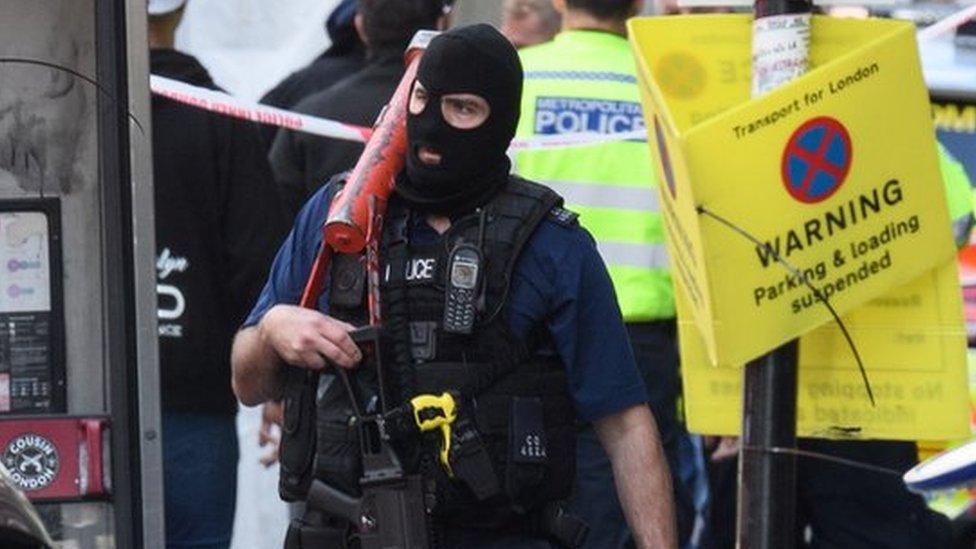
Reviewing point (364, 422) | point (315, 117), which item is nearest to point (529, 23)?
point (315, 117)

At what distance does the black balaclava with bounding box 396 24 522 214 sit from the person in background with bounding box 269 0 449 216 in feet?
8.81

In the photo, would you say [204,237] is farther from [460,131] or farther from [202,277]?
[460,131]

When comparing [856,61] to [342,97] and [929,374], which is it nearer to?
[929,374]

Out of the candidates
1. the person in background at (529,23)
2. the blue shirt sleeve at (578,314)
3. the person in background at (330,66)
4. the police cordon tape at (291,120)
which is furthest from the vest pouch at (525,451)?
the person in background at (330,66)

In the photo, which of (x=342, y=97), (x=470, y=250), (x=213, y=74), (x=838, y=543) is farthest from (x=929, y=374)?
(x=213, y=74)

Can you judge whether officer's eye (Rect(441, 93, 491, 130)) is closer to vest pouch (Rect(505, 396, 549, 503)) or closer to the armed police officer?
the armed police officer

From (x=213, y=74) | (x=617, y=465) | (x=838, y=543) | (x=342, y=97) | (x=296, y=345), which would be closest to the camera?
(x=296, y=345)

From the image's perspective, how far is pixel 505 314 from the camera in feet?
17.5

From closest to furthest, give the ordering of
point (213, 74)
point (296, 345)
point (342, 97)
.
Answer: point (296, 345) → point (342, 97) → point (213, 74)

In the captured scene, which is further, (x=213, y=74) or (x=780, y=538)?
(x=213, y=74)

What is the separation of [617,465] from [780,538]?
37 centimetres

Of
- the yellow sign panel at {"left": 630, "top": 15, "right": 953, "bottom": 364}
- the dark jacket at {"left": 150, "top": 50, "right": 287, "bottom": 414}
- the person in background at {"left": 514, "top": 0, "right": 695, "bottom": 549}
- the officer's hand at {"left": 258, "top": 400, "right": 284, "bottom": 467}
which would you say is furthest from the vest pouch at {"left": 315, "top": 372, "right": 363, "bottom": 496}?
the dark jacket at {"left": 150, "top": 50, "right": 287, "bottom": 414}

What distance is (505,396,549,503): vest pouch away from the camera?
5.29m

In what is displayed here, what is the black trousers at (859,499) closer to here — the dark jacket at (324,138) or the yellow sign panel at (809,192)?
the yellow sign panel at (809,192)
